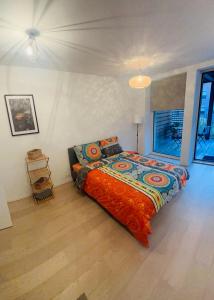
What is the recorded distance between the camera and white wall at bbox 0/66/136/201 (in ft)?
8.16

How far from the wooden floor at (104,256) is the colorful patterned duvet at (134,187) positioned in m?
0.24

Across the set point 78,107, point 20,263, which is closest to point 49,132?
point 78,107

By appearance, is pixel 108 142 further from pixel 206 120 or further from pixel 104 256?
pixel 206 120

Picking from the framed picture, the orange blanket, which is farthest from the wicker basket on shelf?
the orange blanket

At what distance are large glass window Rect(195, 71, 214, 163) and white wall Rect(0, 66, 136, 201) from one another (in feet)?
6.89

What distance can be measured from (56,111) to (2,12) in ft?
5.75

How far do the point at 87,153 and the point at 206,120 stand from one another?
3.47 meters

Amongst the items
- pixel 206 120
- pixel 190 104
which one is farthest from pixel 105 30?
pixel 206 120

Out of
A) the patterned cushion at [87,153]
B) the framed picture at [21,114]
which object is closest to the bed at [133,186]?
the patterned cushion at [87,153]

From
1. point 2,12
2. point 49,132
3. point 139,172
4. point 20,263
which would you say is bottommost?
point 20,263

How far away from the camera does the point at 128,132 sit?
4.41 metres

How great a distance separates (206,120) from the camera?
3982 mm

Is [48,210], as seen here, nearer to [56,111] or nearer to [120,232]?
[120,232]

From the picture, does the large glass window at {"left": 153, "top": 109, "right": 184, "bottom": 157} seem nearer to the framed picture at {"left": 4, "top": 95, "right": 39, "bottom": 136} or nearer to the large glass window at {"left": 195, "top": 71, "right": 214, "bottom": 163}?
the large glass window at {"left": 195, "top": 71, "right": 214, "bottom": 163}
